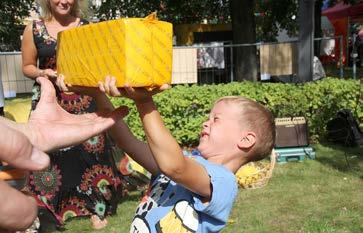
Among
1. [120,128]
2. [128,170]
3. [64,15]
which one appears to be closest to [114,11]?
[128,170]

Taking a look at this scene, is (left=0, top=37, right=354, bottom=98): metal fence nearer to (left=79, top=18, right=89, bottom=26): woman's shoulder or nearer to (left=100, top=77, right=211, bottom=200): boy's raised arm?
(left=79, top=18, right=89, bottom=26): woman's shoulder

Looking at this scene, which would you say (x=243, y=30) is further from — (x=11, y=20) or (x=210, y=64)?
(x=11, y=20)

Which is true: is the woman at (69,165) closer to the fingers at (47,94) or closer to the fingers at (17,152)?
the fingers at (47,94)

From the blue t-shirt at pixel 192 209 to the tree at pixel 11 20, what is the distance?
2008 centimetres

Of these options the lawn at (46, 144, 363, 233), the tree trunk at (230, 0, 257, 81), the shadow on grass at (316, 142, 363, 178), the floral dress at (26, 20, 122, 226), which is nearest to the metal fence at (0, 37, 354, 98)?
the tree trunk at (230, 0, 257, 81)

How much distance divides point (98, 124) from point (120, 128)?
0.49 metres

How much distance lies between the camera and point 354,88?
8.13 meters

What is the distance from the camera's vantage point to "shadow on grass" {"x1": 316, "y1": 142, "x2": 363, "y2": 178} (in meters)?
6.56

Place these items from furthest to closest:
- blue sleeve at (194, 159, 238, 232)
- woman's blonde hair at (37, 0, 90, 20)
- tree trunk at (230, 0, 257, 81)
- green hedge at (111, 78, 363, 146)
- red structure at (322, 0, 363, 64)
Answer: red structure at (322, 0, 363, 64) → tree trunk at (230, 0, 257, 81) → green hedge at (111, 78, 363, 146) → woman's blonde hair at (37, 0, 90, 20) → blue sleeve at (194, 159, 238, 232)

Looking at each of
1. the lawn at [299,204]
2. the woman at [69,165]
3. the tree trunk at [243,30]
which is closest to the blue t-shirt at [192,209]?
the woman at [69,165]

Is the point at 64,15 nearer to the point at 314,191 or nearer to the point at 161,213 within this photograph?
the point at 161,213

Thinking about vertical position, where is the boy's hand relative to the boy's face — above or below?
above

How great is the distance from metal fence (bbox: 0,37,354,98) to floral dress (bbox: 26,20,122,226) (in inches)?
180

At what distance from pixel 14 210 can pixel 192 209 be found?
0.88 meters
